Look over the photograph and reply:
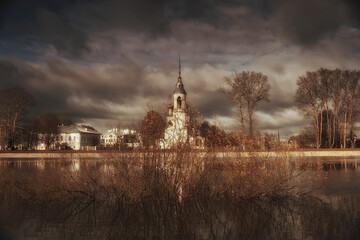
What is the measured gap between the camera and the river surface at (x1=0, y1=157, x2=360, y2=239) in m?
7.47

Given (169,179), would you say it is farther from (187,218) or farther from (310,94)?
(310,94)

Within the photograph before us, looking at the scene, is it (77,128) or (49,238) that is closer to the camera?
(49,238)

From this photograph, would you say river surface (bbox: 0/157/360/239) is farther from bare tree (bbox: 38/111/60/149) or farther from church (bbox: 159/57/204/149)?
bare tree (bbox: 38/111/60/149)

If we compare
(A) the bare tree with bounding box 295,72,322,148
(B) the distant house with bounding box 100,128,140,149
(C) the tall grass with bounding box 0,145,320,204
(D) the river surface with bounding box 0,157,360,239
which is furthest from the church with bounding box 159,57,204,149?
(A) the bare tree with bounding box 295,72,322,148

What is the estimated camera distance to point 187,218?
29.1 ft

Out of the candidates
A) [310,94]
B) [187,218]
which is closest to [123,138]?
[187,218]

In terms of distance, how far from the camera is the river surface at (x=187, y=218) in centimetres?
747

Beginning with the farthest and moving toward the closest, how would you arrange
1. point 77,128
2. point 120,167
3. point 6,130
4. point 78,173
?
point 77,128 → point 6,130 → point 78,173 → point 120,167

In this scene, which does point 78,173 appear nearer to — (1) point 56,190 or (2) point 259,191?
(1) point 56,190

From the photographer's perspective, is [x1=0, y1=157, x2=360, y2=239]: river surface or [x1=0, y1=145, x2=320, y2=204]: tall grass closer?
[x1=0, y1=157, x2=360, y2=239]: river surface

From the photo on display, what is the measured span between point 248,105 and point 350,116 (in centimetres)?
1565

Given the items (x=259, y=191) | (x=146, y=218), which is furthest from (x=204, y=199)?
(x=146, y=218)

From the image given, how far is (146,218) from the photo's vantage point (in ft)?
29.3

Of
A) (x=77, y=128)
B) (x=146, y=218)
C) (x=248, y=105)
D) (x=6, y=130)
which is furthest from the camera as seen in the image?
(x=77, y=128)
